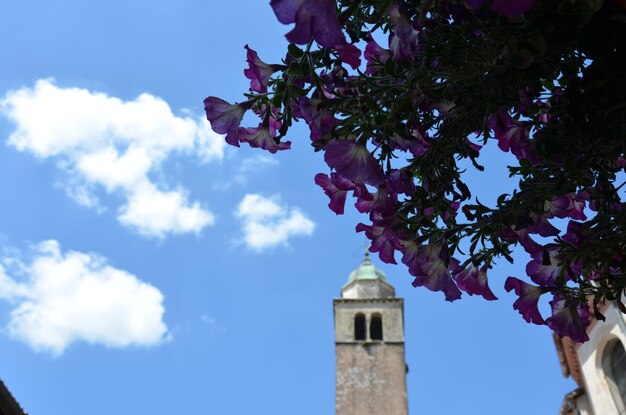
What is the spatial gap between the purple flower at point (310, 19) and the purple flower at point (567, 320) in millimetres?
1536

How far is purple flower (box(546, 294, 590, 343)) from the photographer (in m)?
2.55

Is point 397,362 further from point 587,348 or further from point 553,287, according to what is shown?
point 553,287

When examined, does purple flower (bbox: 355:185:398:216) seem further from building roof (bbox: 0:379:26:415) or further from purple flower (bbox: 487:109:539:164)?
building roof (bbox: 0:379:26:415)

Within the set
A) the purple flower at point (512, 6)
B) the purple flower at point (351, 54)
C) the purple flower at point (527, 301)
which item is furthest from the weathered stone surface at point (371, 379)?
the purple flower at point (512, 6)

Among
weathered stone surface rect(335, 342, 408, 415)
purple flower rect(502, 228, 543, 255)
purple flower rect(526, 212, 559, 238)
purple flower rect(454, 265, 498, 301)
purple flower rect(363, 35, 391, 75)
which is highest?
weathered stone surface rect(335, 342, 408, 415)

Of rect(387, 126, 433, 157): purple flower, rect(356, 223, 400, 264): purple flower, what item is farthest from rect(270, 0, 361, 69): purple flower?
rect(356, 223, 400, 264): purple flower

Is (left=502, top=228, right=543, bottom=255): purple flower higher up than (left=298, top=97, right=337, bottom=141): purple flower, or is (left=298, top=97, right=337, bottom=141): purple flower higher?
(left=298, top=97, right=337, bottom=141): purple flower

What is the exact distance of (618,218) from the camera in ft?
7.75

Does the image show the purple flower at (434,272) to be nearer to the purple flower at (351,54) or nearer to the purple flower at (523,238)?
the purple flower at (523,238)

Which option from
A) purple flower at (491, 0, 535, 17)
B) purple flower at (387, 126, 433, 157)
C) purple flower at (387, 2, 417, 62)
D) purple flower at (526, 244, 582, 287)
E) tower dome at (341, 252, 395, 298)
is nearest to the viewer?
purple flower at (491, 0, 535, 17)

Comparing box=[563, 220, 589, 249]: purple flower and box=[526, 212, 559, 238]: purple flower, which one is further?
box=[526, 212, 559, 238]: purple flower

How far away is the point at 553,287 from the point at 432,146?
29.1 inches

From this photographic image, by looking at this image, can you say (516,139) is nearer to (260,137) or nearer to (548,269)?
(548,269)

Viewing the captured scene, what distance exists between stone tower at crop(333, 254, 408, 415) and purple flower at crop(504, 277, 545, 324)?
27299 mm
